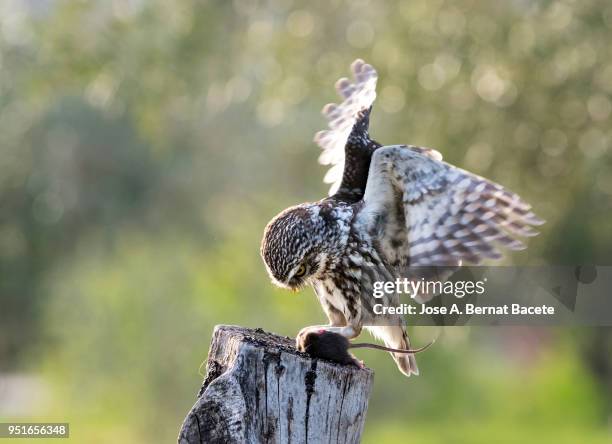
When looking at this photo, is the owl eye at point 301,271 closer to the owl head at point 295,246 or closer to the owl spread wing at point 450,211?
the owl head at point 295,246

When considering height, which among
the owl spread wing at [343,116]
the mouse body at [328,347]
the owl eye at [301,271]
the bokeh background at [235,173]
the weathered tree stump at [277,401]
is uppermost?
the bokeh background at [235,173]

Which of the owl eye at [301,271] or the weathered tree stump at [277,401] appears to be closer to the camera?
the weathered tree stump at [277,401]

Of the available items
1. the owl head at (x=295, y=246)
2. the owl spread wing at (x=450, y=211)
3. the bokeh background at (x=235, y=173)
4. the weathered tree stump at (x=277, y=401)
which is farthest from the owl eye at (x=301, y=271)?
the bokeh background at (x=235, y=173)

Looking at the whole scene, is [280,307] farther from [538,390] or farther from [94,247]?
[538,390]

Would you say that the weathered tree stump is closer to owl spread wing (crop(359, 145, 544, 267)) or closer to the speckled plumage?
the speckled plumage

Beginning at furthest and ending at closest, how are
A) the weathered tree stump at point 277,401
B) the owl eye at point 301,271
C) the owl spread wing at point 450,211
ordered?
the owl eye at point 301,271
the owl spread wing at point 450,211
the weathered tree stump at point 277,401

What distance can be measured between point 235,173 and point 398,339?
382 inches

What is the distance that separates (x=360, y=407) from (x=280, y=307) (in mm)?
9425

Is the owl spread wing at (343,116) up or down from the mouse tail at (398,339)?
up

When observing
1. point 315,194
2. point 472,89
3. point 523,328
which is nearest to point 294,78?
point 472,89

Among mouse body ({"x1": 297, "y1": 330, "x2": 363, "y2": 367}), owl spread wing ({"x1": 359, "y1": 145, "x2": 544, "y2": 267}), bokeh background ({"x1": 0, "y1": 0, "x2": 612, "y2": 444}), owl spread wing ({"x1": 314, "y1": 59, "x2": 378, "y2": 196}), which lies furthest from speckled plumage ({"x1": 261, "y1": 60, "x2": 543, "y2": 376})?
bokeh background ({"x1": 0, "y1": 0, "x2": 612, "y2": 444})

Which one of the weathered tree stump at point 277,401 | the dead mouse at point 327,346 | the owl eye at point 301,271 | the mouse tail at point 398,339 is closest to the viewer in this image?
the weathered tree stump at point 277,401

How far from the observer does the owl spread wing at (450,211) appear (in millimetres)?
4176

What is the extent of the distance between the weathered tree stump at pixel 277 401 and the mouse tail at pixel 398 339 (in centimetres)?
122
